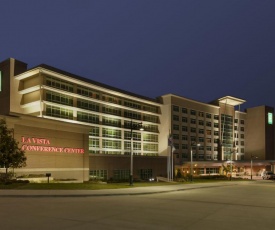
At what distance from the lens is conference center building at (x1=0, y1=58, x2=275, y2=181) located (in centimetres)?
4844

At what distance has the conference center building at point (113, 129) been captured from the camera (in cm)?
4844

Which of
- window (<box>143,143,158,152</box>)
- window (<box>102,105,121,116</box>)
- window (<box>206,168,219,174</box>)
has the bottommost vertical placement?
window (<box>206,168,219,174</box>)

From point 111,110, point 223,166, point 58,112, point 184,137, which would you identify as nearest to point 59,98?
point 58,112

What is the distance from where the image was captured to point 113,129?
268 feet

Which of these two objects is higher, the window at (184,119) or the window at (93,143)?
the window at (184,119)

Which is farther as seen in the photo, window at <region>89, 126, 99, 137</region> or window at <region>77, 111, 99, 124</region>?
window at <region>89, 126, 99, 137</region>

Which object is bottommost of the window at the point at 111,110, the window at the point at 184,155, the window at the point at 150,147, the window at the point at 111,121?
the window at the point at 184,155

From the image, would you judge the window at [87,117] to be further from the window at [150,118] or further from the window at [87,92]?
the window at [150,118]

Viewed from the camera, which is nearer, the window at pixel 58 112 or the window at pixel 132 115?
the window at pixel 58 112

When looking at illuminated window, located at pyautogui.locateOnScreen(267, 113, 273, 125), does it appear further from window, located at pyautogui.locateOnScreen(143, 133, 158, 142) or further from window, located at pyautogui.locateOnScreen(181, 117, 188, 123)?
window, located at pyautogui.locateOnScreen(143, 133, 158, 142)

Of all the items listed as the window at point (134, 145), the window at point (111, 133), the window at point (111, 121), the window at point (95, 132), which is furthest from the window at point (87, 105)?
the window at point (134, 145)

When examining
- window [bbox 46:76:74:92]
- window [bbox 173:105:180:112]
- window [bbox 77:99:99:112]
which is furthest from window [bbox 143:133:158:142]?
window [bbox 46:76:74:92]

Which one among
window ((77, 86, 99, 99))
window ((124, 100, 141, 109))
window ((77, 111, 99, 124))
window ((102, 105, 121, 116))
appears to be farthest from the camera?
window ((124, 100, 141, 109))

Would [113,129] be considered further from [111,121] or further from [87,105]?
[87,105]
